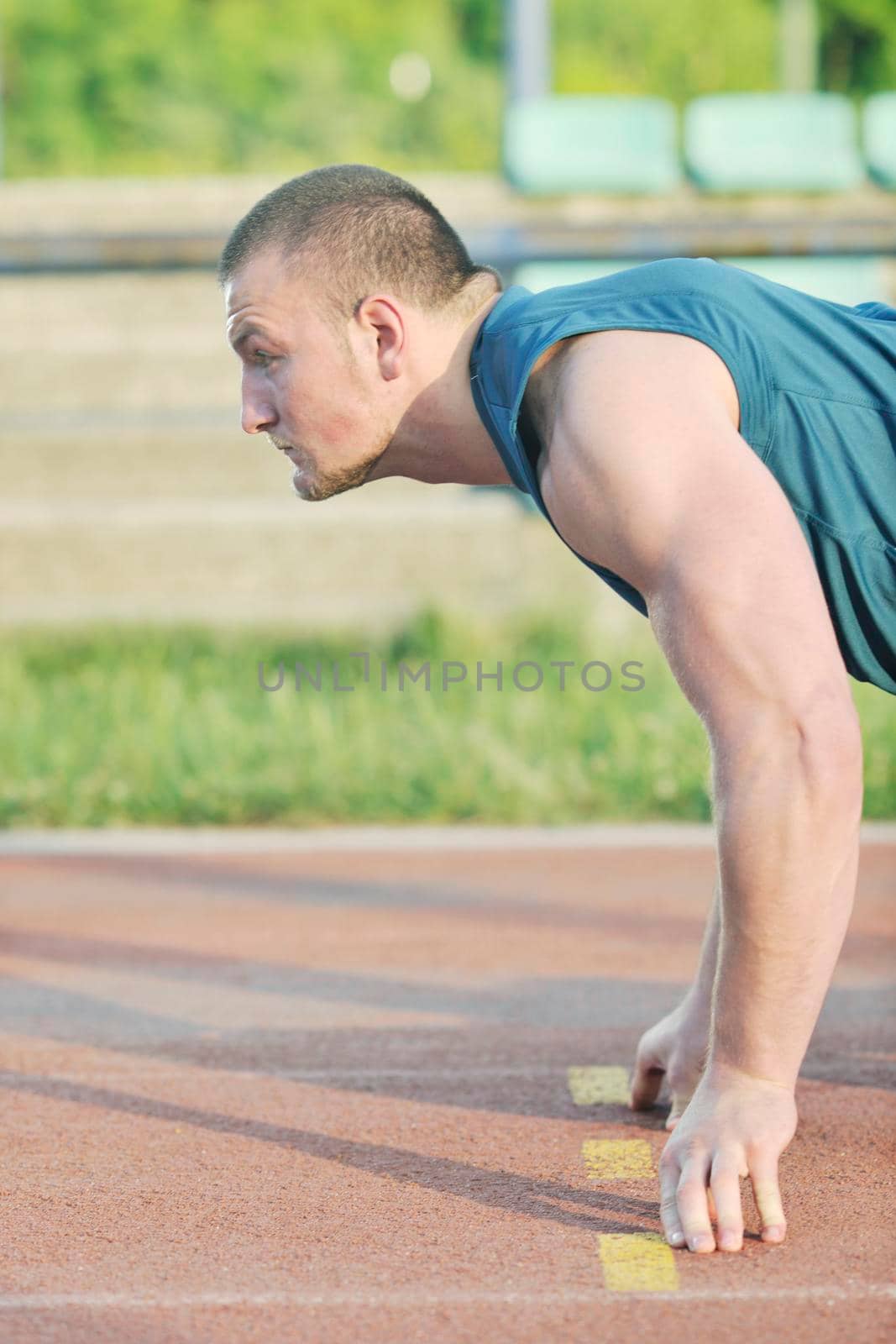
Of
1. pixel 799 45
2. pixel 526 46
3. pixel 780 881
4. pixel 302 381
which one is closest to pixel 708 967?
pixel 780 881

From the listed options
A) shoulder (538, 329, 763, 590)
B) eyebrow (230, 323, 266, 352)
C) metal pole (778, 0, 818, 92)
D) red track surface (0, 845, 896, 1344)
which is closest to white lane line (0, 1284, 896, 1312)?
red track surface (0, 845, 896, 1344)

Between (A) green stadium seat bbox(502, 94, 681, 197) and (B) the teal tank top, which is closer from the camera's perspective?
(B) the teal tank top

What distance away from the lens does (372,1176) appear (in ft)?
8.86

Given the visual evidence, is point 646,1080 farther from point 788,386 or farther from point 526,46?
point 526,46

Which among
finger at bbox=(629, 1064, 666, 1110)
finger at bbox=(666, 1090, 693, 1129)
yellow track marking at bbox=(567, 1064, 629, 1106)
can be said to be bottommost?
yellow track marking at bbox=(567, 1064, 629, 1106)

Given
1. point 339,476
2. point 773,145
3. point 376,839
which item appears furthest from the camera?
point 773,145

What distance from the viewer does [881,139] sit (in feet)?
34.0

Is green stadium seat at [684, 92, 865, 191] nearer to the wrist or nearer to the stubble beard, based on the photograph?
the stubble beard

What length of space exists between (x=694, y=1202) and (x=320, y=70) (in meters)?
34.6

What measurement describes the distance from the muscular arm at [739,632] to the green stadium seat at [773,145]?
325 inches

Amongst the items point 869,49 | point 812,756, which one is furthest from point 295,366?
point 869,49

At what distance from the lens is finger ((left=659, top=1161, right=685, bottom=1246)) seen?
2.32 m

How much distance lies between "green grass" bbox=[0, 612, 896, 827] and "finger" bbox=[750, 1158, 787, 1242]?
10.7 feet

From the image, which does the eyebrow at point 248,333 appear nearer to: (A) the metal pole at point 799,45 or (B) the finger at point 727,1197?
(B) the finger at point 727,1197
